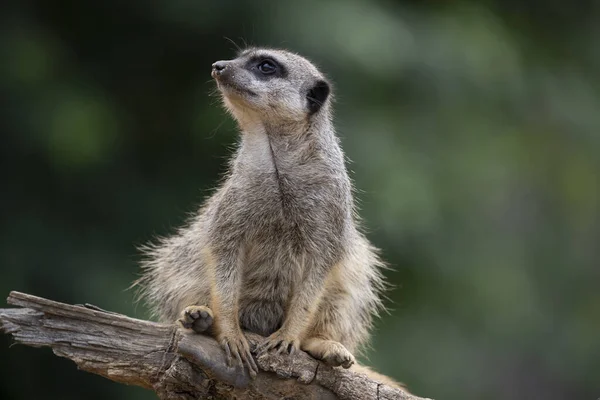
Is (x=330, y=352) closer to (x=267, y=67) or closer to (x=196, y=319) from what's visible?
(x=196, y=319)

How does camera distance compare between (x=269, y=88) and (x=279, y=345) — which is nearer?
(x=279, y=345)

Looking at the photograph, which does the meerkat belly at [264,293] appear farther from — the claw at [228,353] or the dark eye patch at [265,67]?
the dark eye patch at [265,67]

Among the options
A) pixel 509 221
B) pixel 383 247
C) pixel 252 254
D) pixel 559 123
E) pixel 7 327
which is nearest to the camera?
pixel 7 327

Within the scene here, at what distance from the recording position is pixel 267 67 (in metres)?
5.64

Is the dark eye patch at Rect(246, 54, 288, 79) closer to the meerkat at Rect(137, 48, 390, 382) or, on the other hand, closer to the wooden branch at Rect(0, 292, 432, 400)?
the meerkat at Rect(137, 48, 390, 382)

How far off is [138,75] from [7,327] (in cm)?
517

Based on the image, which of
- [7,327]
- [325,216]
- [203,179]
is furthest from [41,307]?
[203,179]

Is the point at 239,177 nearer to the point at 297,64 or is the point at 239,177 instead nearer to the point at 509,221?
the point at 297,64

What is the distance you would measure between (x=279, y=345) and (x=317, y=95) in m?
1.42

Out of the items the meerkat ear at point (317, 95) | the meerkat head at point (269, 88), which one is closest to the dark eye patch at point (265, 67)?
the meerkat head at point (269, 88)

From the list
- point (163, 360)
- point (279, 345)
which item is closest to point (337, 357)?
point (279, 345)

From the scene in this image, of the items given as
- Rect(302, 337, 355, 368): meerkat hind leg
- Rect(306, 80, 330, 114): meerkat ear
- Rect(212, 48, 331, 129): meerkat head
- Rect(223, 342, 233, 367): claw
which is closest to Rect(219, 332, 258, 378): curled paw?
Rect(223, 342, 233, 367): claw

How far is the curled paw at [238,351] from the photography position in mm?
5016

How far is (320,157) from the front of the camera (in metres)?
5.48
